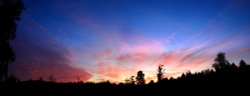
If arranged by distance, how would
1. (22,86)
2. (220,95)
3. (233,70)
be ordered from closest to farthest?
1. (220,95)
2. (233,70)
3. (22,86)

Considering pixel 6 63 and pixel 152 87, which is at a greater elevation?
pixel 6 63

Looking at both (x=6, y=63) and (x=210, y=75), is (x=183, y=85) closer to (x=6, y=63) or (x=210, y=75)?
(x=210, y=75)

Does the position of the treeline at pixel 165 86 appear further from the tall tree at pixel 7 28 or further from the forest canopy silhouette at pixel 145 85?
the tall tree at pixel 7 28

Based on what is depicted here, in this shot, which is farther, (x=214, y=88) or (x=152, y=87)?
(x=152, y=87)

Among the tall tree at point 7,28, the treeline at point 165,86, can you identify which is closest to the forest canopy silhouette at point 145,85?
the treeline at point 165,86

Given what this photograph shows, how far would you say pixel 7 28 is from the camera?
137 feet

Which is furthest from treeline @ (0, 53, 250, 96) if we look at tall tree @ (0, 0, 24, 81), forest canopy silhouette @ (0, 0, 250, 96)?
tall tree @ (0, 0, 24, 81)

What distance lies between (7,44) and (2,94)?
23.1m

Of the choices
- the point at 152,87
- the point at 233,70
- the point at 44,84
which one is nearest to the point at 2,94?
the point at 44,84

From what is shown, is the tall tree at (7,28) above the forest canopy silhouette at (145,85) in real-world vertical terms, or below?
above

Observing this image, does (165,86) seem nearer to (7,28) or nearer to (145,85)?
(145,85)

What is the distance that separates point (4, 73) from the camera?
132ft

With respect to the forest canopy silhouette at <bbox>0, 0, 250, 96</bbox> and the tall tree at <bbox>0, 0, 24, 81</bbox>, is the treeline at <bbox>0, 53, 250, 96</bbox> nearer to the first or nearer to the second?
the forest canopy silhouette at <bbox>0, 0, 250, 96</bbox>

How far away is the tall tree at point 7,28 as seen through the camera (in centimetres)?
4044
